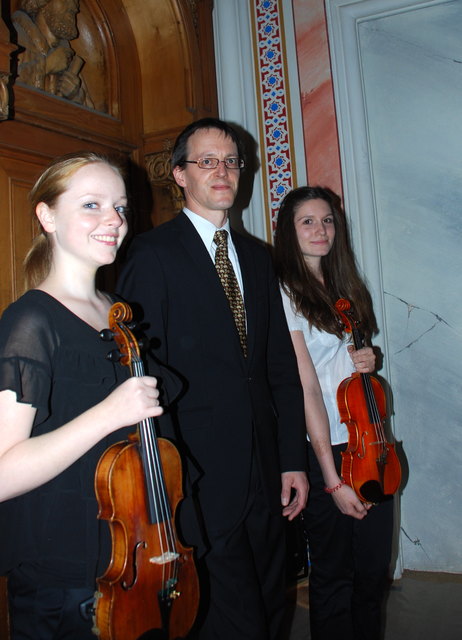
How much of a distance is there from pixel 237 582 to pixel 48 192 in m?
1.19

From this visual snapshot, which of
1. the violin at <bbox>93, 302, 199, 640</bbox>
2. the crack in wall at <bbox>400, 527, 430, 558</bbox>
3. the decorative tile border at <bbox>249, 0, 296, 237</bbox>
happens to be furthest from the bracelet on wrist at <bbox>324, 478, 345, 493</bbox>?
the decorative tile border at <bbox>249, 0, 296, 237</bbox>

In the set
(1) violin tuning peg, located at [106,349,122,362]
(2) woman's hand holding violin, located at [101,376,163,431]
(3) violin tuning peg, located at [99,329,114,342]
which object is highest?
(3) violin tuning peg, located at [99,329,114,342]

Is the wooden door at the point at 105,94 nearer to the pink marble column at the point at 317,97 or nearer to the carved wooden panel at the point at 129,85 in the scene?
the carved wooden panel at the point at 129,85

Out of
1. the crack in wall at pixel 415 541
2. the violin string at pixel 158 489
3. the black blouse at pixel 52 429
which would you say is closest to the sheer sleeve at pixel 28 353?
the black blouse at pixel 52 429

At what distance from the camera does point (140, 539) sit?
113cm

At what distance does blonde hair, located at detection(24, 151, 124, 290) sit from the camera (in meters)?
1.31

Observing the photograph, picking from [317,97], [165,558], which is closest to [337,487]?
[165,558]

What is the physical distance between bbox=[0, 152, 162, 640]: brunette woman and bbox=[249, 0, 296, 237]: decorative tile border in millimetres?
1967

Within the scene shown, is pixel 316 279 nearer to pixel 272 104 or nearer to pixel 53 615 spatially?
pixel 272 104

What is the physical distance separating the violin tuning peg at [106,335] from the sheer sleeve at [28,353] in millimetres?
93

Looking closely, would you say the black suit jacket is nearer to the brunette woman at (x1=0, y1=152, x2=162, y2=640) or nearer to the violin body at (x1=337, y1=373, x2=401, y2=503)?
the violin body at (x1=337, y1=373, x2=401, y2=503)

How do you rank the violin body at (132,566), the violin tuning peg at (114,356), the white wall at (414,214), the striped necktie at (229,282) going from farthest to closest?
the white wall at (414,214) < the striped necktie at (229,282) < the violin tuning peg at (114,356) < the violin body at (132,566)

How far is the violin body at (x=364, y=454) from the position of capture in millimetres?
1903

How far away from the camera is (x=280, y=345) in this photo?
203 cm
